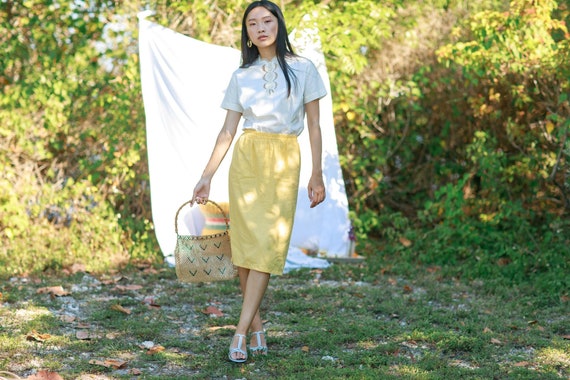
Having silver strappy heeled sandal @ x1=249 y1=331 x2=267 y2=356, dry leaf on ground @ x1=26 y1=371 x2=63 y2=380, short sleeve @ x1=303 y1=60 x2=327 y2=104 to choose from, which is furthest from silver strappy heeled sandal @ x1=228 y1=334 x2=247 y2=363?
short sleeve @ x1=303 y1=60 x2=327 y2=104

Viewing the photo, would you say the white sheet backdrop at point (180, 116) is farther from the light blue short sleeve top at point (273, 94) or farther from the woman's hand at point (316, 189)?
the woman's hand at point (316, 189)

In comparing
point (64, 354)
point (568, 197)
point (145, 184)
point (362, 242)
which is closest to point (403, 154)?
point (362, 242)

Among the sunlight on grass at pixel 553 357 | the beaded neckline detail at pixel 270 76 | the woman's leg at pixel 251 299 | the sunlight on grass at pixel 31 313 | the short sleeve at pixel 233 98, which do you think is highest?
the beaded neckline detail at pixel 270 76

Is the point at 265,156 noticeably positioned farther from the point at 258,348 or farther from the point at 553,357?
the point at 553,357

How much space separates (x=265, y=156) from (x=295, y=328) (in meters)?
1.06

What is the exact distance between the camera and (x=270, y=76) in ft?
11.8

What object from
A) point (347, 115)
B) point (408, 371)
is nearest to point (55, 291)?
point (408, 371)

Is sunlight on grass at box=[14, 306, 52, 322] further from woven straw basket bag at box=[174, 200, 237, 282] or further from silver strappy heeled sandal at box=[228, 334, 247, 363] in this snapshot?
silver strappy heeled sandal at box=[228, 334, 247, 363]

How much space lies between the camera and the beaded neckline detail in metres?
3.58

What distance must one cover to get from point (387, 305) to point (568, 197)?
7.34ft

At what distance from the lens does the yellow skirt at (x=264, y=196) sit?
357 cm

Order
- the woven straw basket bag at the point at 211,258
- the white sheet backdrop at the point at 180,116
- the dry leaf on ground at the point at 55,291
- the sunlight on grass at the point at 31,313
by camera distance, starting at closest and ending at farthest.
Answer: the woven straw basket bag at the point at 211,258 → the sunlight on grass at the point at 31,313 → the dry leaf on ground at the point at 55,291 → the white sheet backdrop at the point at 180,116

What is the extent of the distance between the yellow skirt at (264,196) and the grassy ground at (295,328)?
47cm

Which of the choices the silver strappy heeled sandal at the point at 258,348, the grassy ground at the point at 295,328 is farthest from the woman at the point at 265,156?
the grassy ground at the point at 295,328
